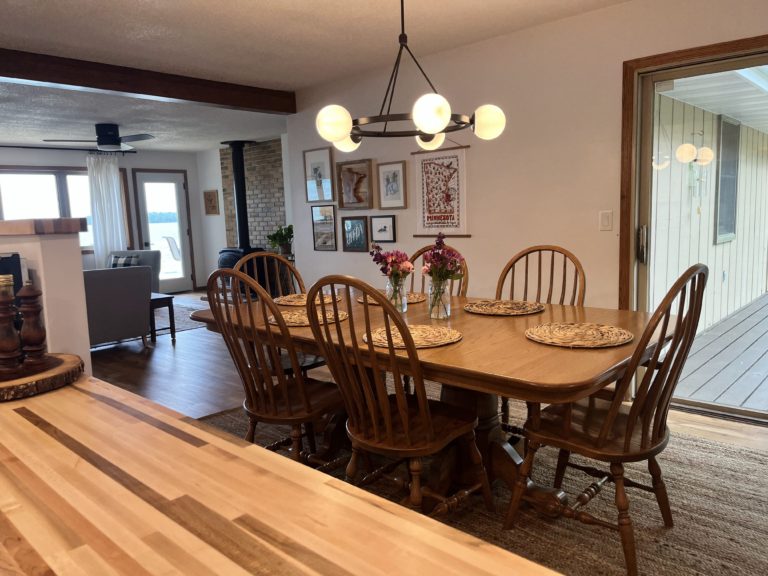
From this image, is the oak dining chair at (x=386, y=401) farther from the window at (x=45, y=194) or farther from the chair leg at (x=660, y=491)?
the window at (x=45, y=194)

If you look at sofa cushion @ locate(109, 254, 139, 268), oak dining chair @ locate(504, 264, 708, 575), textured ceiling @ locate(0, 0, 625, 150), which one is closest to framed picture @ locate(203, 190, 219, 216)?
sofa cushion @ locate(109, 254, 139, 268)

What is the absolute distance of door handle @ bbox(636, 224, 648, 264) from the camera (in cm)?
339

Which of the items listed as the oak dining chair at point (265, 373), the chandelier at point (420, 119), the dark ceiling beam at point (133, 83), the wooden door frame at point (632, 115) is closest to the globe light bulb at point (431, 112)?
the chandelier at point (420, 119)

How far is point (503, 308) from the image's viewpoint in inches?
105

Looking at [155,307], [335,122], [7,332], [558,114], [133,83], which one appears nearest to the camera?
[7,332]

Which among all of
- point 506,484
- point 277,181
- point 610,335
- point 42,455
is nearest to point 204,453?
point 42,455

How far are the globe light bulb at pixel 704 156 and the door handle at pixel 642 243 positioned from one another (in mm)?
467

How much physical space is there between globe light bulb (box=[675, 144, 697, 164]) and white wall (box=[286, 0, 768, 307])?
1.10ft

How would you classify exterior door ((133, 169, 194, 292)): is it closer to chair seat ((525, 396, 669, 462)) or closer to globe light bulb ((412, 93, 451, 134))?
globe light bulb ((412, 93, 451, 134))

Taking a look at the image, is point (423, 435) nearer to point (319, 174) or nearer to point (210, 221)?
point (319, 174)

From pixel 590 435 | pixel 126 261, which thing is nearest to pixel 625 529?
pixel 590 435

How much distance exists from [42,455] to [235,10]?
2.76m

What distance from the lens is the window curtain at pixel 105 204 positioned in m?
8.28

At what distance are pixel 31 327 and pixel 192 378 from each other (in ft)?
10.3
